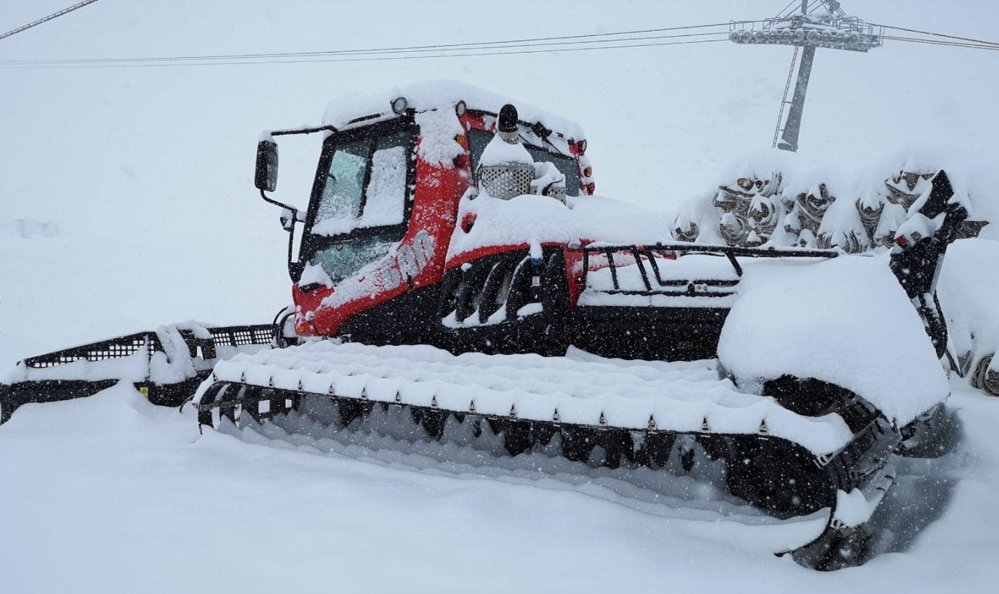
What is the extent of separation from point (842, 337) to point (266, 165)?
145 inches

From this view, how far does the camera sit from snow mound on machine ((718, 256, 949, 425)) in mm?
2266

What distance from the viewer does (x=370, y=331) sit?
4207 millimetres

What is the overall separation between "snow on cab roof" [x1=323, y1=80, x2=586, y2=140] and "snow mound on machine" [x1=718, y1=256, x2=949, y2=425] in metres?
2.24

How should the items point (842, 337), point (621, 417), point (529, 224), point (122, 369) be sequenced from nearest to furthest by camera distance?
A: point (842, 337) < point (621, 417) < point (529, 224) < point (122, 369)

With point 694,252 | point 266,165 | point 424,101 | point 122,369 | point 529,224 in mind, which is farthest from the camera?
point 122,369

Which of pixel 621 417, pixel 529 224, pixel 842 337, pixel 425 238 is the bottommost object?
pixel 621 417

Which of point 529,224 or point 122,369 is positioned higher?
point 529,224

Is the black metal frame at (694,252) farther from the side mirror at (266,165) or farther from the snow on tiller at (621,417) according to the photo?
the side mirror at (266,165)

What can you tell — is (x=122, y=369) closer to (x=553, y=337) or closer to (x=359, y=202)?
(x=359, y=202)

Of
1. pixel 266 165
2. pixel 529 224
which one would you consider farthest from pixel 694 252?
pixel 266 165

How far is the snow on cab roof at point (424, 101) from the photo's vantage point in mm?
4008

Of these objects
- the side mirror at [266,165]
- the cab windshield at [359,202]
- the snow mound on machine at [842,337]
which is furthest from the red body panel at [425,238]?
the snow mound on machine at [842,337]

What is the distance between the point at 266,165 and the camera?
170 inches

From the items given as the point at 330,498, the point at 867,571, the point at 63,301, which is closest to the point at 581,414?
the point at 867,571
